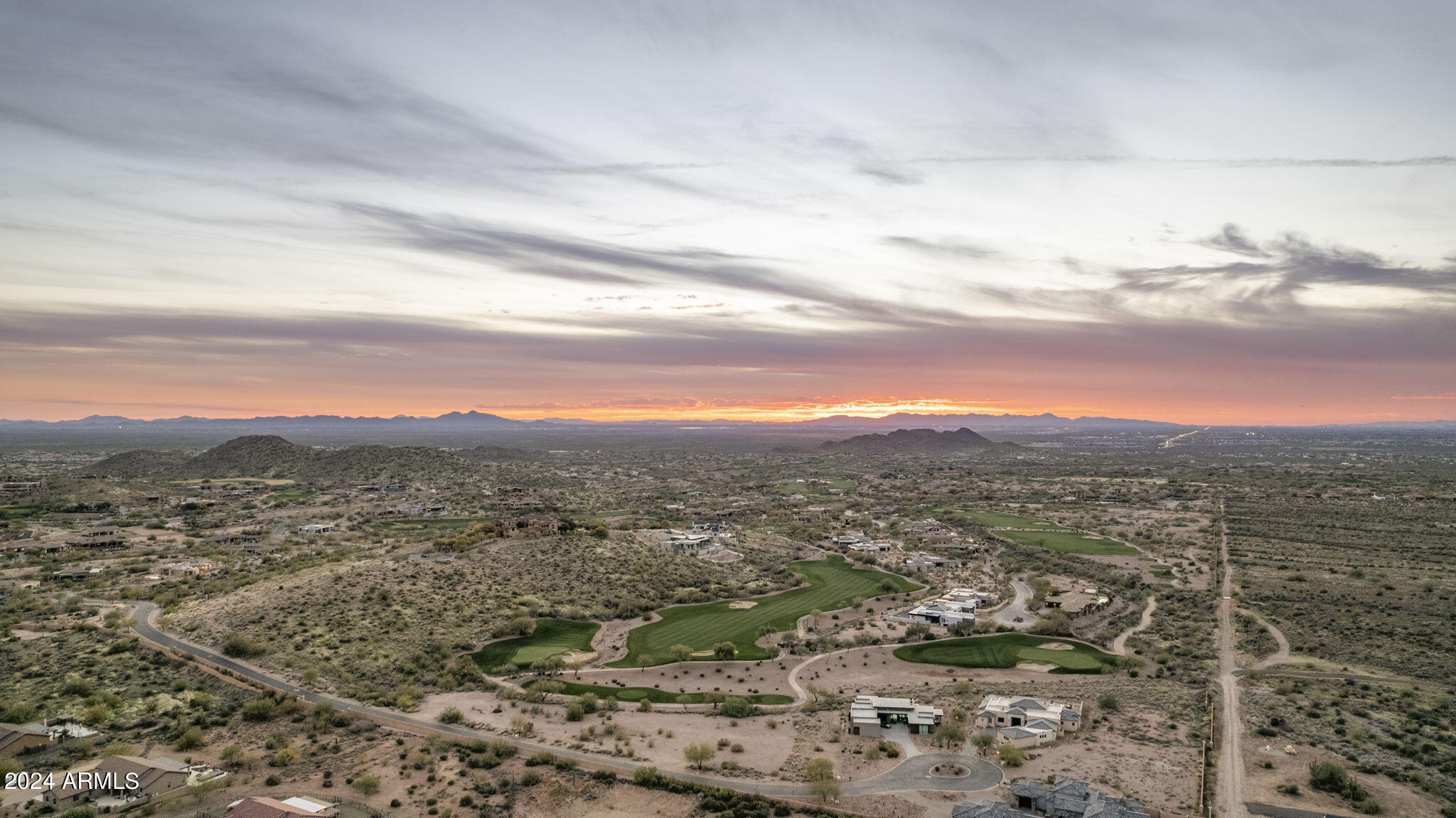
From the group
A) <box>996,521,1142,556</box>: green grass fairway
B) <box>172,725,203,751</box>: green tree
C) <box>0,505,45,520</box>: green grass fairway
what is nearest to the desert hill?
<box>0,505,45,520</box>: green grass fairway

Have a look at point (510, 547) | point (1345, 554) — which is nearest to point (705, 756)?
point (510, 547)

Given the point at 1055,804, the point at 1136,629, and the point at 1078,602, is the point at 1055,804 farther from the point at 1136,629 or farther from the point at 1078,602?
the point at 1078,602

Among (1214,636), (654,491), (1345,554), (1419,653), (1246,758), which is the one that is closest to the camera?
(1246,758)

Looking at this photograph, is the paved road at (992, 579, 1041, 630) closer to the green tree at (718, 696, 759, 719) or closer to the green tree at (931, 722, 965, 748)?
the green tree at (931, 722, 965, 748)

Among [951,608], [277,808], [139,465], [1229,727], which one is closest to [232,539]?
[277,808]

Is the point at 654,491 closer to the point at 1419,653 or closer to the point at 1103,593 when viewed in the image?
the point at 1103,593

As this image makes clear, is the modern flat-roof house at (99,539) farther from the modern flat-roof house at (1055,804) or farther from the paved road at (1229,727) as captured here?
the paved road at (1229,727)
